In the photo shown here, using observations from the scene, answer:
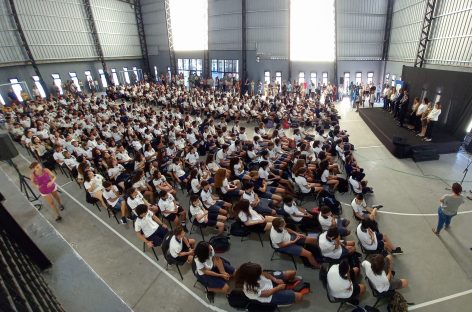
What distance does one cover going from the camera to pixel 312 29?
19328 millimetres

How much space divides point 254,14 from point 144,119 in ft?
46.2

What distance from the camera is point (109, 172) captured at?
716 centimetres

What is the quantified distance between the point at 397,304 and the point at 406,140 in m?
7.37

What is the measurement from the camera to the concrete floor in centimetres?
434

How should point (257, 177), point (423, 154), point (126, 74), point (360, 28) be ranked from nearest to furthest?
point (257, 177), point (423, 154), point (360, 28), point (126, 74)

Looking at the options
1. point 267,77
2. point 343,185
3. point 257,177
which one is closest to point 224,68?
point 267,77

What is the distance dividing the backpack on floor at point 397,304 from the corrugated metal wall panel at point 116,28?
27.4m

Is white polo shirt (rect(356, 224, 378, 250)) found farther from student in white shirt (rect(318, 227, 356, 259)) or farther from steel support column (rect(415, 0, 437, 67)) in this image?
steel support column (rect(415, 0, 437, 67))

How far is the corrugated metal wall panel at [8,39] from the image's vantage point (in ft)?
57.1

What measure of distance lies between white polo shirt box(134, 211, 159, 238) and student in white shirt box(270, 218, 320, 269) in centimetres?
231

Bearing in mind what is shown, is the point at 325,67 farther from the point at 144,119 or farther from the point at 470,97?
the point at 144,119

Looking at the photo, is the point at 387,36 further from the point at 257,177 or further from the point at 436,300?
the point at 436,300

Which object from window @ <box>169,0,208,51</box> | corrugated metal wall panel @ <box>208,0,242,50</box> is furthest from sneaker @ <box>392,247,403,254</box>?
window @ <box>169,0,208,51</box>

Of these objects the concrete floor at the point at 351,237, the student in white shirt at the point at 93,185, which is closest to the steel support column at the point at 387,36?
the concrete floor at the point at 351,237
